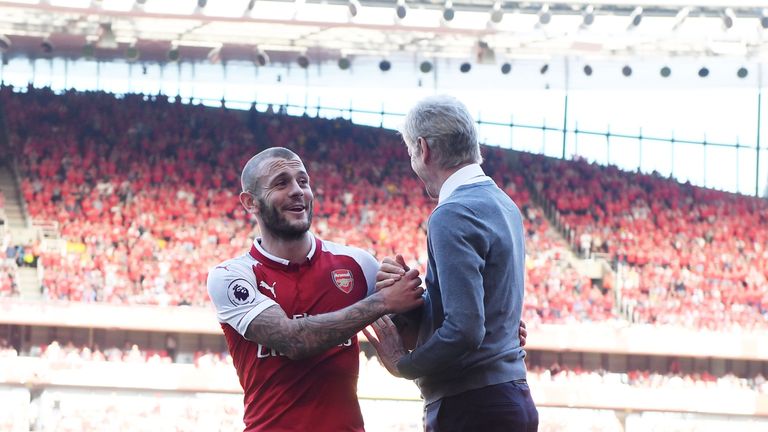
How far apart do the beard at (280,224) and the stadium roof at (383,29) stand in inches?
710

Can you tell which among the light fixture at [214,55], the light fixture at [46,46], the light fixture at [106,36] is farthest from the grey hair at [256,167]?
the light fixture at [46,46]

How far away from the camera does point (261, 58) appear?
2734cm

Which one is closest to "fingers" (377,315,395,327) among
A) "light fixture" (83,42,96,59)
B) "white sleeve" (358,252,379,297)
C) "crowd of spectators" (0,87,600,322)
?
"white sleeve" (358,252,379,297)

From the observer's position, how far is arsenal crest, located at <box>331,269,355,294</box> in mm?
4062

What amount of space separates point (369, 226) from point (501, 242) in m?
21.1

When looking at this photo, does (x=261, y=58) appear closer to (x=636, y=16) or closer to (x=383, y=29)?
(x=383, y=29)

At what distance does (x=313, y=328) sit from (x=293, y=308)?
221 mm

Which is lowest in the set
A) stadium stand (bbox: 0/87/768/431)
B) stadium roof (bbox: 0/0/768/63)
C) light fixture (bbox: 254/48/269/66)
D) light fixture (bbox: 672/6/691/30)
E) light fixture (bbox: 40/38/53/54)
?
stadium stand (bbox: 0/87/768/431)

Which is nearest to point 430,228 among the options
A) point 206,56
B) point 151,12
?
point 151,12

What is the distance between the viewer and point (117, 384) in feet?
61.1

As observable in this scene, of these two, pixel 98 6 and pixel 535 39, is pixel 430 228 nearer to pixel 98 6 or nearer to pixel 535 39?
pixel 98 6

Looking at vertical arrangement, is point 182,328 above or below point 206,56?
below

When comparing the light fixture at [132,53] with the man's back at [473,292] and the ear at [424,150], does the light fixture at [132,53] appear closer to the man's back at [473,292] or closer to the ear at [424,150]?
the ear at [424,150]

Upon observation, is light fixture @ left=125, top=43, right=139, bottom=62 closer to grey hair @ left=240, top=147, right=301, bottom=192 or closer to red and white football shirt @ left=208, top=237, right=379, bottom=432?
grey hair @ left=240, top=147, right=301, bottom=192
